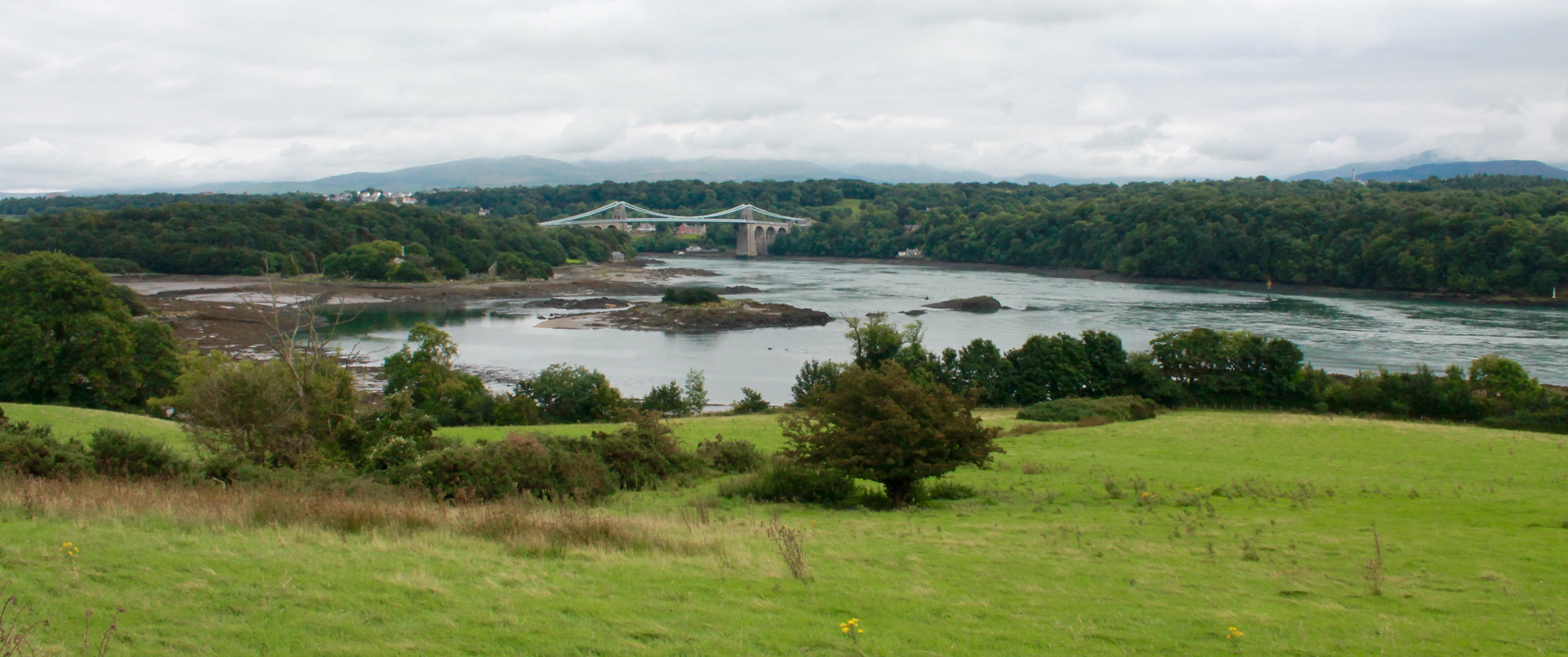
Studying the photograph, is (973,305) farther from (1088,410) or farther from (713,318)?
(1088,410)

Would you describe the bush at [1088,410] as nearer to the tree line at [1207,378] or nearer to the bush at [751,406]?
the tree line at [1207,378]

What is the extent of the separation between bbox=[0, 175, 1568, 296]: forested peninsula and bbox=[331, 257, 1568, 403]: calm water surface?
17.1 ft

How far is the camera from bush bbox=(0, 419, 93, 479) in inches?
337

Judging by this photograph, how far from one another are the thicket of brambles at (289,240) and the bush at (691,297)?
80.6ft

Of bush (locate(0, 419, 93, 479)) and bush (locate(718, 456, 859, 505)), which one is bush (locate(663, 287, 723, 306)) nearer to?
bush (locate(718, 456, 859, 505))

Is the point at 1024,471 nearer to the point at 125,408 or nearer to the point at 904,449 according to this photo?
the point at 904,449

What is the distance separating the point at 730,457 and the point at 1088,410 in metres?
11.2

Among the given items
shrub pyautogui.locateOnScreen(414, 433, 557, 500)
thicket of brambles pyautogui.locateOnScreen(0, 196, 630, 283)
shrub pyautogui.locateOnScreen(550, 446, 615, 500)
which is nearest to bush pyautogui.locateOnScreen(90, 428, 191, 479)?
shrub pyautogui.locateOnScreen(414, 433, 557, 500)

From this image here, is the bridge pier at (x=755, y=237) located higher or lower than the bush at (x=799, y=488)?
higher

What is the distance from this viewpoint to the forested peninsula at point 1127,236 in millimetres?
60719

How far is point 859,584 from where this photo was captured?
20.3ft

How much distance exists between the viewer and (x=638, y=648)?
4.54m

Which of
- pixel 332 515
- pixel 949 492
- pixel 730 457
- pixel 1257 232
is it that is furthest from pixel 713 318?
pixel 1257 232

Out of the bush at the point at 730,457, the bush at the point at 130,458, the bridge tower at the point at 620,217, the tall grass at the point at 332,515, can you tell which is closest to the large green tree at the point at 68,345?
the bush at the point at 130,458
